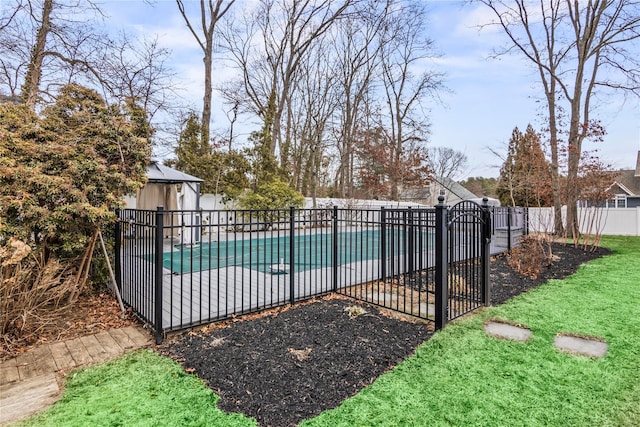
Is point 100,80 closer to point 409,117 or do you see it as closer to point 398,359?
point 398,359

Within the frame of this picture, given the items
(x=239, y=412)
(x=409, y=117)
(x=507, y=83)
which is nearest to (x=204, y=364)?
(x=239, y=412)

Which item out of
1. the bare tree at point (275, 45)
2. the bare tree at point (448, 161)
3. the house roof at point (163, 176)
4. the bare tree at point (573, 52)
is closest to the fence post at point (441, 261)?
the house roof at point (163, 176)

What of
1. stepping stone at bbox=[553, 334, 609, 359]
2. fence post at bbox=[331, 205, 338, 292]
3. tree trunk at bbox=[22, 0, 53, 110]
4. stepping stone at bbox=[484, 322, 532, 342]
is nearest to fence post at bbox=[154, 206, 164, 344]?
fence post at bbox=[331, 205, 338, 292]

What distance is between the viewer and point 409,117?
19.8m

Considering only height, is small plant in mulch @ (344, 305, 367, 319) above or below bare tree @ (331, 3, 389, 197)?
below

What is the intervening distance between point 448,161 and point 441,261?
88.4 feet

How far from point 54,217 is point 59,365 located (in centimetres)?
146

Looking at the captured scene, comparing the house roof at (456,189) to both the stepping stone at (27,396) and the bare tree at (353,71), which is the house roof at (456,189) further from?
the stepping stone at (27,396)

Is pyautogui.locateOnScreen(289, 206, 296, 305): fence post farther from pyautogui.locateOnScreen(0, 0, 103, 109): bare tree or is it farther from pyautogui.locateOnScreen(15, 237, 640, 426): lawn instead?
pyautogui.locateOnScreen(0, 0, 103, 109): bare tree

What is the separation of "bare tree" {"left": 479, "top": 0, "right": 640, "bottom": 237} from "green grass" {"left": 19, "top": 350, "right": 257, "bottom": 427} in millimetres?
12283

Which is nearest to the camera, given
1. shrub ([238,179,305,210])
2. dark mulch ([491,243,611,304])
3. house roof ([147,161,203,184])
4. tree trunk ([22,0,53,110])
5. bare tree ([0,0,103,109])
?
dark mulch ([491,243,611,304])

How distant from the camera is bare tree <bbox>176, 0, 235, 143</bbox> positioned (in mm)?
12586

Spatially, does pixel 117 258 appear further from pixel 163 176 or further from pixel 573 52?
pixel 573 52

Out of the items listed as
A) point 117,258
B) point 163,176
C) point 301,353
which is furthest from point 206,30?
point 301,353
